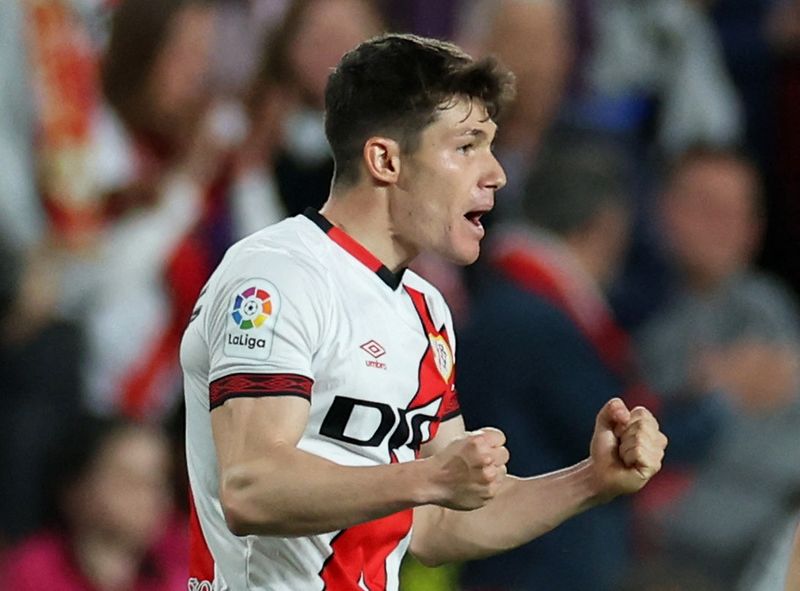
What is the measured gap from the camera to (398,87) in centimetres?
331

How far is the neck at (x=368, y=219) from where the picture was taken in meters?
3.38

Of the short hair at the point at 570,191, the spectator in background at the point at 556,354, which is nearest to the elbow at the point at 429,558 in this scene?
the spectator in background at the point at 556,354

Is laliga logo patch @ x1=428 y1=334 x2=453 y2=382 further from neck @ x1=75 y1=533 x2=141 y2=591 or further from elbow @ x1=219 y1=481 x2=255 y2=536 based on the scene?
neck @ x1=75 y1=533 x2=141 y2=591

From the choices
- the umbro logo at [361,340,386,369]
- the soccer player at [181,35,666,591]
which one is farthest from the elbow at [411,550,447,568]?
the umbro logo at [361,340,386,369]

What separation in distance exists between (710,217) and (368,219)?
4.07 metres

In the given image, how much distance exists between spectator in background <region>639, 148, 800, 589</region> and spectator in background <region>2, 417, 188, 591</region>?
1860 millimetres

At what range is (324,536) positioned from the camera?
3.26 meters

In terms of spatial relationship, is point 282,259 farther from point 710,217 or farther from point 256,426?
point 710,217

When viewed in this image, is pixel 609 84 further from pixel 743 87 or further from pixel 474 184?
pixel 474 184

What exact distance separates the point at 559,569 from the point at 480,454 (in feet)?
10.1

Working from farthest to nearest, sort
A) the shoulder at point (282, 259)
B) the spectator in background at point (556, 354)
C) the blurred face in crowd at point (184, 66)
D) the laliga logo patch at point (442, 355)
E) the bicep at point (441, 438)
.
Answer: the blurred face in crowd at point (184, 66) → the spectator in background at point (556, 354) → the bicep at point (441, 438) → the laliga logo patch at point (442, 355) → the shoulder at point (282, 259)

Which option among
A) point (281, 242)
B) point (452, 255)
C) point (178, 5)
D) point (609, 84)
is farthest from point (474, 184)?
point (609, 84)

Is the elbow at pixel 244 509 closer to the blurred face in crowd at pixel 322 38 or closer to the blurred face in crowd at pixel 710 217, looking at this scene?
the blurred face in crowd at pixel 322 38

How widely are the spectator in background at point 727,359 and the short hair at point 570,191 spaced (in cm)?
63
